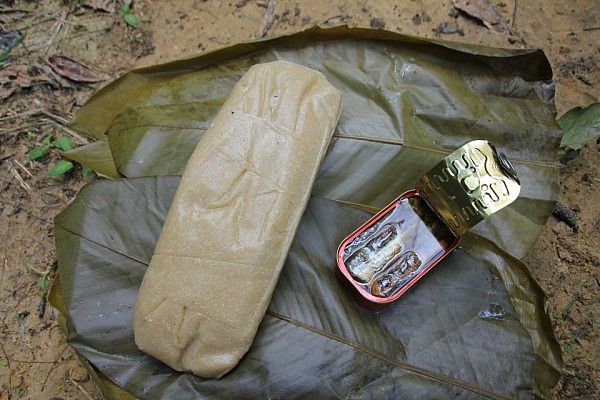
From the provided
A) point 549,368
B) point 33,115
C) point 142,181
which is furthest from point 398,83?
point 33,115

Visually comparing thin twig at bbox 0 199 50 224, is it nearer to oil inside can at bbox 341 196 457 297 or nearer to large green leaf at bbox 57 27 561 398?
large green leaf at bbox 57 27 561 398

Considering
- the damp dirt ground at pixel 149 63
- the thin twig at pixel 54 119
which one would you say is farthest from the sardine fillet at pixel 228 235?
the thin twig at pixel 54 119

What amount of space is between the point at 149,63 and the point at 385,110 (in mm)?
1304

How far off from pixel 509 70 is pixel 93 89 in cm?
205

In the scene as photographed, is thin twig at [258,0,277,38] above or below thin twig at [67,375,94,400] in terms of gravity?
above

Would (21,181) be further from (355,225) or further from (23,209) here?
(355,225)

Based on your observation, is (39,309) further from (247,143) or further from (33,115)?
(247,143)

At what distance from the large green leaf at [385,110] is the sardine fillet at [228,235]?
278mm

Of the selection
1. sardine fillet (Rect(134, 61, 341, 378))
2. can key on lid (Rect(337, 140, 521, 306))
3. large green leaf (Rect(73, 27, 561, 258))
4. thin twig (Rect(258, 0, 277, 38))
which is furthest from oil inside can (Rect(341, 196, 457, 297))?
thin twig (Rect(258, 0, 277, 38))

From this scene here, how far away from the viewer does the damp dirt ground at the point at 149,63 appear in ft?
8.24

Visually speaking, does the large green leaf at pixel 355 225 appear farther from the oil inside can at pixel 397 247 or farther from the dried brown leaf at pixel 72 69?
the dried brown leaf at pixel 72 69

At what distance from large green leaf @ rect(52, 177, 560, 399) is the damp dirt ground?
0.34m

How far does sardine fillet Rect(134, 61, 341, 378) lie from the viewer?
1.97 metres

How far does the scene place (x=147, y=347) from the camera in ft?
6.73
